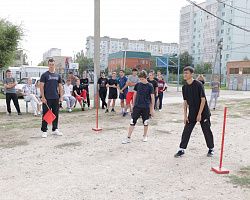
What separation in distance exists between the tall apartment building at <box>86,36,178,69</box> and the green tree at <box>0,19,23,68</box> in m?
109

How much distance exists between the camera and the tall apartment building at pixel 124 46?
130 metres

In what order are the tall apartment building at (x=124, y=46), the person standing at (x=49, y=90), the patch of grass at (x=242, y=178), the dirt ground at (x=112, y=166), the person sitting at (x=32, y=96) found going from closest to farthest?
the dirt ground at (x=112, y=166), the patch of grass at (x=242, y=178), the person standing at (x=49, y=90), the person sitting at (x=32, y=96), the tall apartment building at (x=124, y=46)

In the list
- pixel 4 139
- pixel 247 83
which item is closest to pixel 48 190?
pixel 4 139

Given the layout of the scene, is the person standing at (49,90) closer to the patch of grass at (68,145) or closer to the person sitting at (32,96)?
the patch of grass at (68,145)

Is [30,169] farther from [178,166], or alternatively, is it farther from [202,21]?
[202,21]

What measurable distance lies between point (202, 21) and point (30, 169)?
333 feet

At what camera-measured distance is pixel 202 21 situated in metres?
100

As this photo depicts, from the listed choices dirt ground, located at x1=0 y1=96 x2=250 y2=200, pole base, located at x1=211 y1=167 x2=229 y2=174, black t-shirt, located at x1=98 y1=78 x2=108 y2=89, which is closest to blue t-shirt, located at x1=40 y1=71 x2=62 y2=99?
dirt ground, located at x1=0 y1=96 x2=250 y2=200

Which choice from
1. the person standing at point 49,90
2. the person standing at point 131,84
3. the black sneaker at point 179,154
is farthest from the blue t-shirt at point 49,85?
the person standing at point 131,84

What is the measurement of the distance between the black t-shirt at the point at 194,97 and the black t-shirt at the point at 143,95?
1.32 metres

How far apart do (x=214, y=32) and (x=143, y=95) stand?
92.0m

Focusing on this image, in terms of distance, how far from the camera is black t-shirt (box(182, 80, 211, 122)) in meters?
6.18

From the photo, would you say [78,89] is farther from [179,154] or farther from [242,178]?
[242,178]

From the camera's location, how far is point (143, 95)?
7.50m
